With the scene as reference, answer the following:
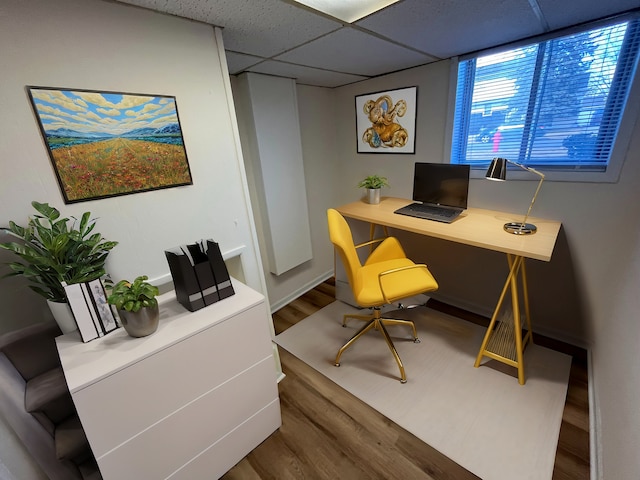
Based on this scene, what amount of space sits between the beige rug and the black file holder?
109cm

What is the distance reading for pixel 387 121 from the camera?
2463 millimetres

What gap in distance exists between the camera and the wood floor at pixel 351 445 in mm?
1324

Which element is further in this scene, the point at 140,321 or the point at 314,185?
the point at 314,185

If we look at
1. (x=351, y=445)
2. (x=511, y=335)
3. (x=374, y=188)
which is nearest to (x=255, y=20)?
(x=374, y=188)

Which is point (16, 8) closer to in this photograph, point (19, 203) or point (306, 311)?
point (19, 203)

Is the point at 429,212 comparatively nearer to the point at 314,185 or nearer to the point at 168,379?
the point at 314,185

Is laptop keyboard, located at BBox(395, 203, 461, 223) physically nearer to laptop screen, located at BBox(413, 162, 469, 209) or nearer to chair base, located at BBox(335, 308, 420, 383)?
laptop screen, located at BBox(413, 162, 469, 209)

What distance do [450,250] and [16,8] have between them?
2.76 metres

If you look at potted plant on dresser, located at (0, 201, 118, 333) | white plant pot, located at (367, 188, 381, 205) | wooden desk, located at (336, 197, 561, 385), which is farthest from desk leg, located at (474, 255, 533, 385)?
potted plant on dresser, located at (0, 201, 118, 333)

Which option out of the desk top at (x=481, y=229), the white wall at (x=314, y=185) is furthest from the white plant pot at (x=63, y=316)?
the desk top at (x=481, y=229)

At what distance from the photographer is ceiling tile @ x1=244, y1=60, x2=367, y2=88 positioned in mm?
1930

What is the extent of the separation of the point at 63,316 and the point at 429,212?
7.24ft

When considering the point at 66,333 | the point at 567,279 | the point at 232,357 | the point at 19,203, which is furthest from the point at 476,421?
the point at 19,203

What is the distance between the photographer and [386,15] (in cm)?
122
